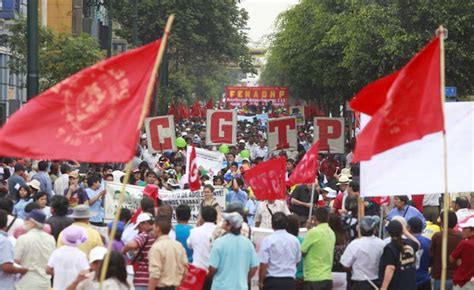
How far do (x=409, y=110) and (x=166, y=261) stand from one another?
315 centimetres

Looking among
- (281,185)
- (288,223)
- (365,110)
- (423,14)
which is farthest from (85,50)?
(365,110)

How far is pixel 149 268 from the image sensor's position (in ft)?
41.6

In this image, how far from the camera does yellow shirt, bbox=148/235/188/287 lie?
1258 cm

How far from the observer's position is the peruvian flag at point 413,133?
34.6ft

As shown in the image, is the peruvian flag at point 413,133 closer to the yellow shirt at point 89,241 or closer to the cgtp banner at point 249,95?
the yellow shirt at point 89,241

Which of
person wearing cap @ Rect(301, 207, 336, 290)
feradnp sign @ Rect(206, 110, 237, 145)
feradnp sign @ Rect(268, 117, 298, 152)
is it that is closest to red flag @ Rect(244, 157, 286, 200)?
person wearing cap @ Rect(301, 207, 336, 290)

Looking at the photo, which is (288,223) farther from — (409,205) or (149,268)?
(409,205)

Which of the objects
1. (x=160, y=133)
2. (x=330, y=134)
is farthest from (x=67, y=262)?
(x=330, y=134)

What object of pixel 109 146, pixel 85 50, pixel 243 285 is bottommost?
pixel 243 285

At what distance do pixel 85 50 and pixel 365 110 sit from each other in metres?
27.2

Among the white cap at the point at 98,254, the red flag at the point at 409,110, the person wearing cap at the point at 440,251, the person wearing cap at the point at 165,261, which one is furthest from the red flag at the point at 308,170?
the red flag at the point at 409,110

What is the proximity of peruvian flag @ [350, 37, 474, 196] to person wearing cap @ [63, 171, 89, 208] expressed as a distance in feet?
21.7

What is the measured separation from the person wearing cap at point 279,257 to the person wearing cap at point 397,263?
2.94 feet

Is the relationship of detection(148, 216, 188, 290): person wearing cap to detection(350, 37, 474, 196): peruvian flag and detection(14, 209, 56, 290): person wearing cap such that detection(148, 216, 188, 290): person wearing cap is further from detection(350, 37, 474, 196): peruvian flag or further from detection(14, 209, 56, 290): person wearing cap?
detection(350, 37, 474, 196): peruvian flag
